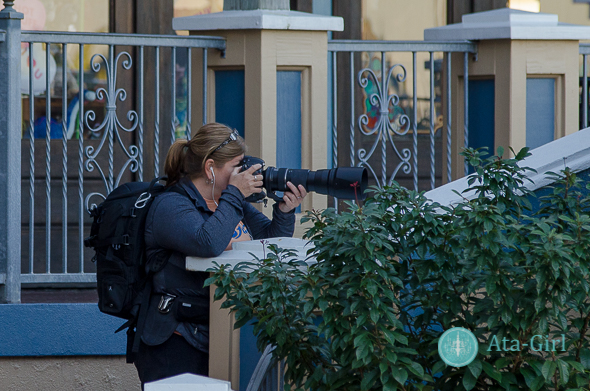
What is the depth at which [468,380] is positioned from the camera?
2016 millimetres

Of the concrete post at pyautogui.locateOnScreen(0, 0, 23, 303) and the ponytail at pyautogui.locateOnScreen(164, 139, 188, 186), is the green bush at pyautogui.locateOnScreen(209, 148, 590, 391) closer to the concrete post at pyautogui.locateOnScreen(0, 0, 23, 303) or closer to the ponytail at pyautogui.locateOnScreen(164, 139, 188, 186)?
the ponytail at pyautogui.locateOnScreen(164, 139, 188, 186)

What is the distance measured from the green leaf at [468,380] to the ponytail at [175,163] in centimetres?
126

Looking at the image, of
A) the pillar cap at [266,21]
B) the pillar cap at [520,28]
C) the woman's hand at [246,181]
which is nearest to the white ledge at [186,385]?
the woman's hand at [246,181]

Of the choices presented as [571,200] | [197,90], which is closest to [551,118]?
[197,90]

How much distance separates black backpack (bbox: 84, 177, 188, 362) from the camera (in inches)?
103

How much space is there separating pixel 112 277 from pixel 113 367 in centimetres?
157

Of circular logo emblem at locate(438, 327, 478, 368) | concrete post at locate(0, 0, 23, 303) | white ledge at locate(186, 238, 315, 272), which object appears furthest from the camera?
concrete post at locate(0, 0, 23, 303)

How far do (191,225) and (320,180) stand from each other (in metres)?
0.55

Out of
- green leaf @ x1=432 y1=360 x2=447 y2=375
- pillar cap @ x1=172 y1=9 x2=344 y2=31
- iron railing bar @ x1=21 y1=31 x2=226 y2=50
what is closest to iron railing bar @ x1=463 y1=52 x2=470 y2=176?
pillar cap @ x1=172 y1=9 x2=344 y2=31

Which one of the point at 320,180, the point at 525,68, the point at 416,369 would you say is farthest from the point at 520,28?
the point at 416,369

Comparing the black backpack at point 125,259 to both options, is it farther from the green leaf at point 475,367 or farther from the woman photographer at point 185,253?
the green leaf at point 475,367

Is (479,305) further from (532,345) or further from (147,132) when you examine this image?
(147,132)

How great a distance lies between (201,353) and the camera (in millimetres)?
2625

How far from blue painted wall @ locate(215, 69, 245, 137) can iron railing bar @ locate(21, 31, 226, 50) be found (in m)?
0.16
